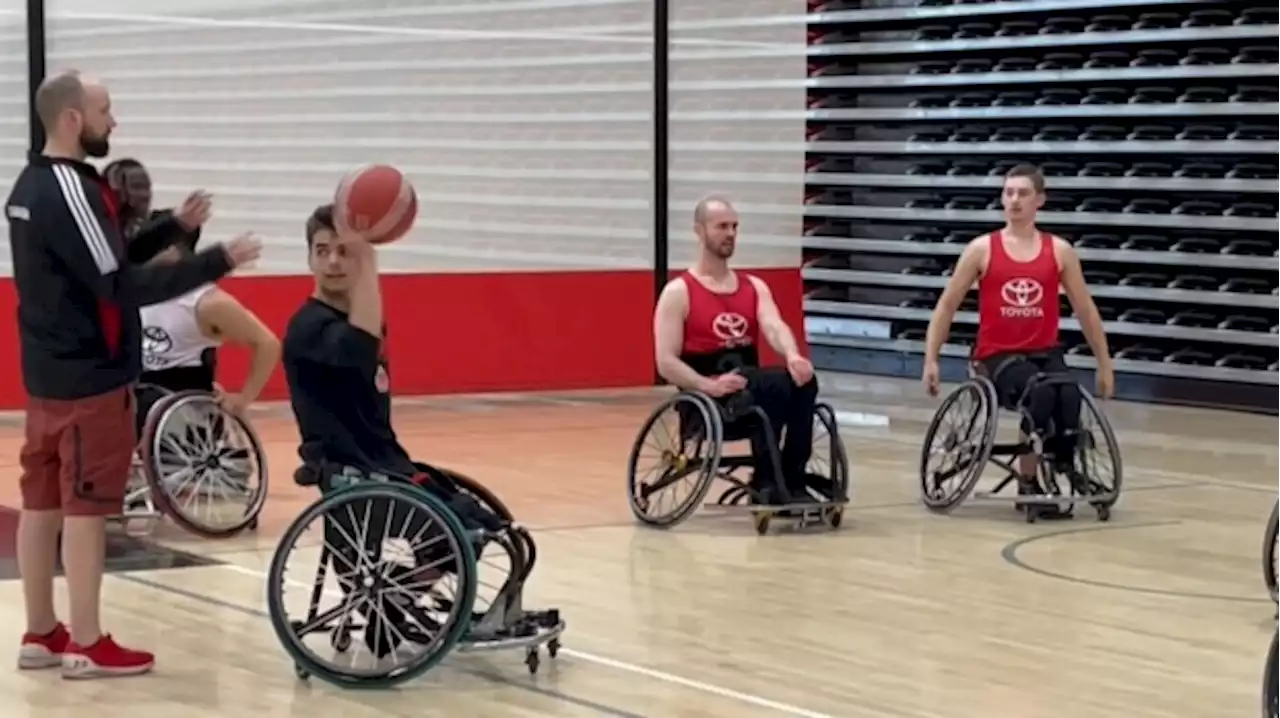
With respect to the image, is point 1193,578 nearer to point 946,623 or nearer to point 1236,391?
point 946,623

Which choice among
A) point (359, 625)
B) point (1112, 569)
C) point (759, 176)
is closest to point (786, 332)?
point (1112, 569)

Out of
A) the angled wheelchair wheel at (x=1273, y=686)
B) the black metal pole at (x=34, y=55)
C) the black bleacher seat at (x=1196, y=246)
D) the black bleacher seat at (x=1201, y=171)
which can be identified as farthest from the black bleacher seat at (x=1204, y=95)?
the angled wheelchair wheel at (x=1273, y=686)

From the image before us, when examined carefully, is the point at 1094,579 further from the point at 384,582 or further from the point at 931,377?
the point at 384,582

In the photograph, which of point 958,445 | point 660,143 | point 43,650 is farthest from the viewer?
point 660,143

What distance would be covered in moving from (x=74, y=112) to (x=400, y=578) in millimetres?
1215

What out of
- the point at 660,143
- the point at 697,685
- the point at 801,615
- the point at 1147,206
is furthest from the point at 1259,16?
the point at 697,685

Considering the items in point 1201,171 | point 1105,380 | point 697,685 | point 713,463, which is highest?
point 1201,171

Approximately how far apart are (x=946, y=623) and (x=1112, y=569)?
A: 1034mm

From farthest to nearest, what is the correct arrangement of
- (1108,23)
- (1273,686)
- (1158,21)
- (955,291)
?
1. (1108,23)
2. (1158,21)
3. (955,291)
4. (1273,686)

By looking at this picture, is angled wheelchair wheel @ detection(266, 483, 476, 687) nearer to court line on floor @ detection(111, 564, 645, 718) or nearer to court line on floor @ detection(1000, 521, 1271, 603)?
court line on floor @ detection(111, 564, 645, 718)

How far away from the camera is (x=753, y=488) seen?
7.11m

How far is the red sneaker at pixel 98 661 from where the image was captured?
4848 mm

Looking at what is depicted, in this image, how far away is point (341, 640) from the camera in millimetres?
4895

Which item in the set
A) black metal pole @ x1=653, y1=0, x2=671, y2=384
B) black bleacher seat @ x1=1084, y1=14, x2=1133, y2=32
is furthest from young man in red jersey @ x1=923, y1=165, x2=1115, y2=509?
black metal pole @ x1=653, y1=0, x2=671, y2=384
